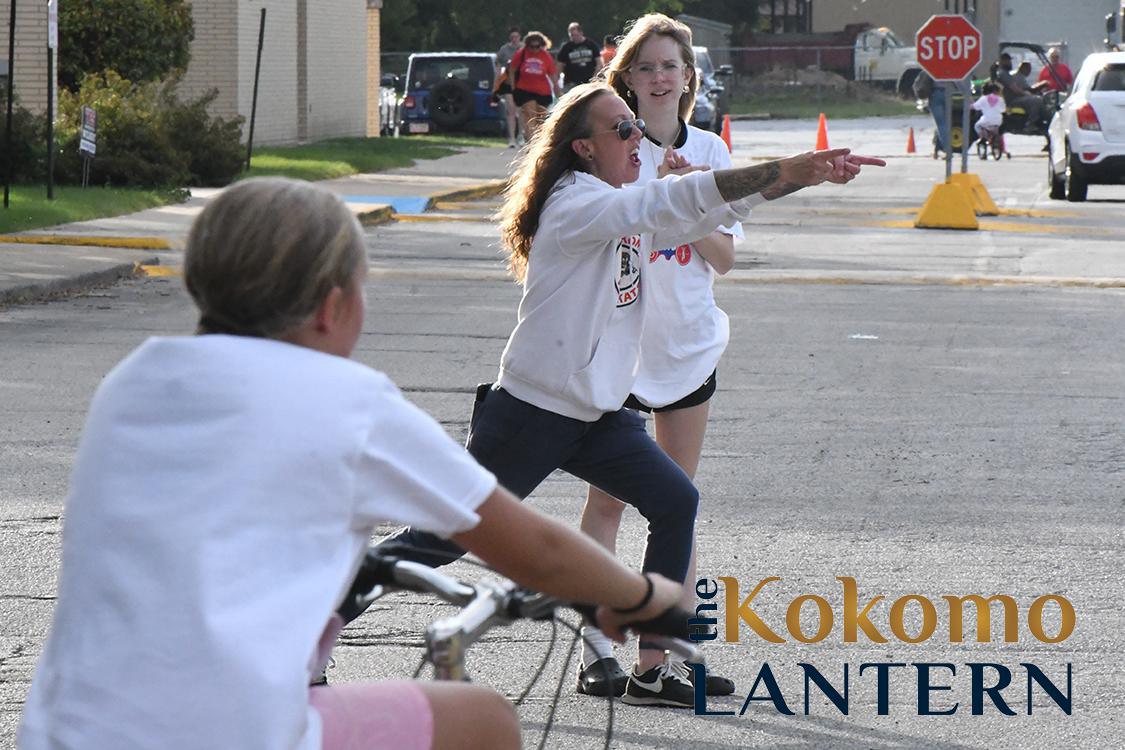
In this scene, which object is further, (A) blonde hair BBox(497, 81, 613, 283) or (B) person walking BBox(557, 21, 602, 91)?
(B) person walking BBox(557, 21, 602, 91)

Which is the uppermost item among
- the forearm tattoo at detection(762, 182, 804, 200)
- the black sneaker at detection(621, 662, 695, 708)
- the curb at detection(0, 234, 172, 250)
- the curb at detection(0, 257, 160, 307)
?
the forearm tattoo at detection(762, 182, 804, 200)

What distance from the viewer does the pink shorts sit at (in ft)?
8.57

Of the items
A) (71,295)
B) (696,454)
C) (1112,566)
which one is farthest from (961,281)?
(696,454)

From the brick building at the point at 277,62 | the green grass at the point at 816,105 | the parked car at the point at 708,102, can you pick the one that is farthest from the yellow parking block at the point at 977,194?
the green grass at the point at 816,105

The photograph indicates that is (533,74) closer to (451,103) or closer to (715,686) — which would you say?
(451,103)

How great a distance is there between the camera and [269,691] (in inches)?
95.5

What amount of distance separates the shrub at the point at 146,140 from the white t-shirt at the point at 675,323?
16787 millimetres

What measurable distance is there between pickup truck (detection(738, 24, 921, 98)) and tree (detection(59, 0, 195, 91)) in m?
35.4

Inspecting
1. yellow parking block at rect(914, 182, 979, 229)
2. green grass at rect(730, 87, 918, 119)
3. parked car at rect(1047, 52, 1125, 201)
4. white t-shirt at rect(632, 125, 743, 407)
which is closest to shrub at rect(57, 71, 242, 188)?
yellow parking block at rect(914, 182, 979, 229)

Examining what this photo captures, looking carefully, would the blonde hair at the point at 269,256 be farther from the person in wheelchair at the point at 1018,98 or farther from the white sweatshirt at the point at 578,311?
the person in wheelchair at the point at 1018,98

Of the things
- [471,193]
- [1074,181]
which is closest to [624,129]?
[471,193]

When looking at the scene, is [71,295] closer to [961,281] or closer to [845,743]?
[961,281]

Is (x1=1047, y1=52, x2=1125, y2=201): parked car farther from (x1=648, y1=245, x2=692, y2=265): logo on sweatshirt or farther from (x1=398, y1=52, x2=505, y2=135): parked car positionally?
(x1=648, y1=245, x2=692, y2=265): logo on sweatshirt

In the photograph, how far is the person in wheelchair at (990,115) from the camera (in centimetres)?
3219
